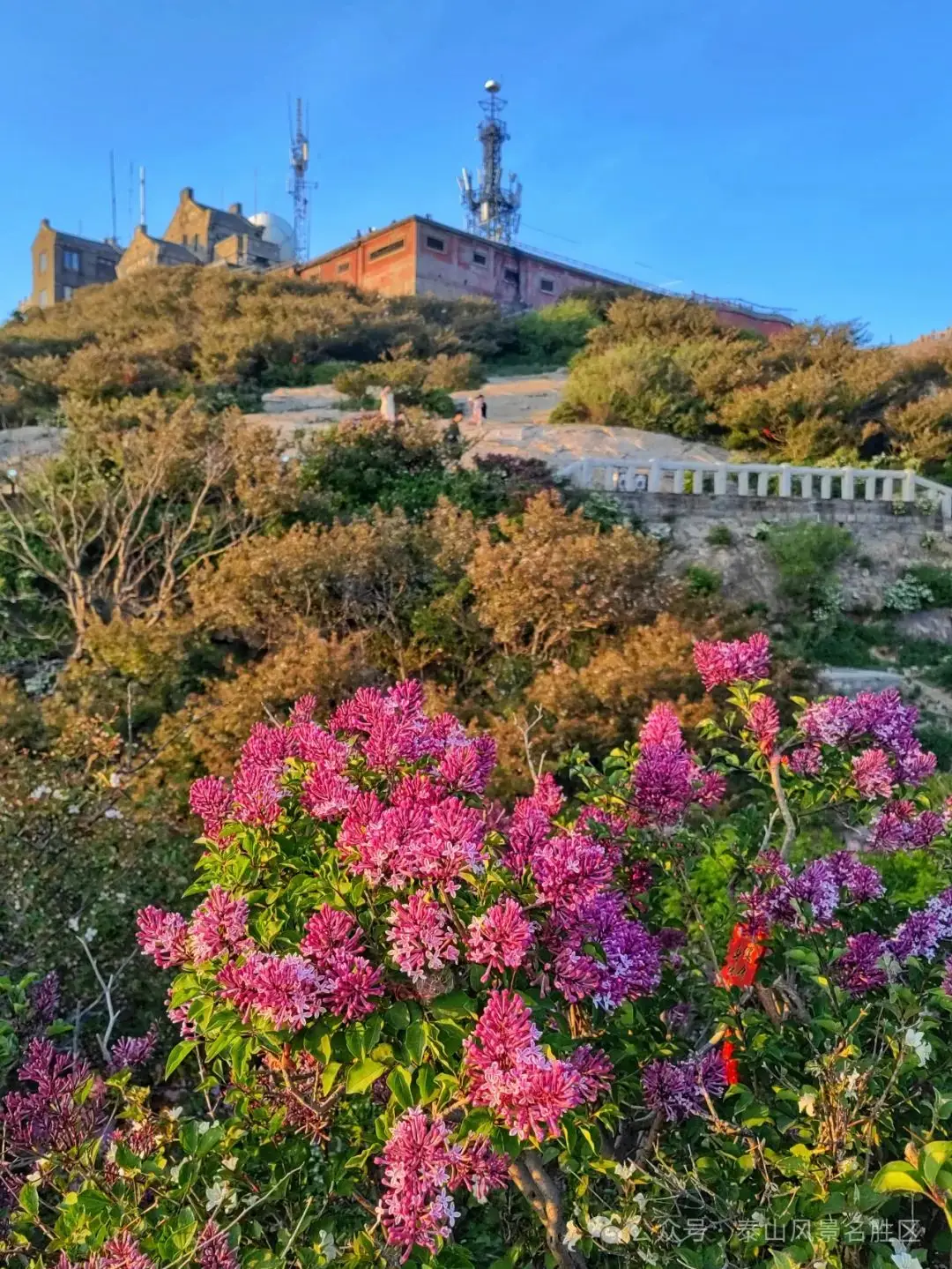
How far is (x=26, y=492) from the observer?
9438 millimetres

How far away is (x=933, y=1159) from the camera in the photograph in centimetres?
117

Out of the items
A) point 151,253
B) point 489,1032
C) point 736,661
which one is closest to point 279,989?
point 489,1032

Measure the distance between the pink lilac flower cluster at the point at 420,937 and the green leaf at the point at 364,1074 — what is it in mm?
176

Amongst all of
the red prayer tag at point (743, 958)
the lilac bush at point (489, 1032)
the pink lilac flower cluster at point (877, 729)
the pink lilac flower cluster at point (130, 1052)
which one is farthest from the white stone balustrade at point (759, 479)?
the pink lilac flower cluster at point (130, 1052)

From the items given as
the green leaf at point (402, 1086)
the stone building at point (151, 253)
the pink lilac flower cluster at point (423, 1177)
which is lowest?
the pink lilac flower cluster at point (423, 1177)

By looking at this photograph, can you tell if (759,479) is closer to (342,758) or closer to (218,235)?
(342,758)

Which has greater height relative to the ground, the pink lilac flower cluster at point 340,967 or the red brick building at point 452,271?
the red brick building at point 452,271

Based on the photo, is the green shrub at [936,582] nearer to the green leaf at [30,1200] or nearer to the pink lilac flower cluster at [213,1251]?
the pink lilac flower cluster at [213,1251]

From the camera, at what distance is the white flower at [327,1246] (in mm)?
1507

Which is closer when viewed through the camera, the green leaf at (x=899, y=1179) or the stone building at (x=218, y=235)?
the green leaf at (x=899, y=1179)

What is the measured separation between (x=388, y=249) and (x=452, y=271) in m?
2.97

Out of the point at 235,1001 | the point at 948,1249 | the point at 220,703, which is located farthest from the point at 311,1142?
the point at 220,703

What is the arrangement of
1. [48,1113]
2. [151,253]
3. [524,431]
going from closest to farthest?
1. [48,1113]
2. [524,431]
3. [151,253]

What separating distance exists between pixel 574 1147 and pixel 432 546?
739 cm
